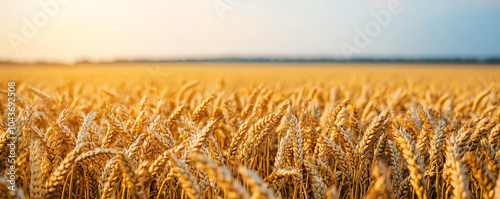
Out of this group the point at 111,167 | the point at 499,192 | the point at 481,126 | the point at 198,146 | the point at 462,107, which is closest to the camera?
the point at 499,192

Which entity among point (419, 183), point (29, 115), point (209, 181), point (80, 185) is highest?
point (29, 115)

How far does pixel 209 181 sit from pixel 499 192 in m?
1.08

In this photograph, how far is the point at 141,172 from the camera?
114 cm

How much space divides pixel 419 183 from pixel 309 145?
749 millimetres

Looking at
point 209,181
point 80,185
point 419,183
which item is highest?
point 419,183

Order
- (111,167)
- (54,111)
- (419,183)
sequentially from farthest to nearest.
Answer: (54,111) < (111,167) < (419,183)

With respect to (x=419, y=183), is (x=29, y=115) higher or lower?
higher

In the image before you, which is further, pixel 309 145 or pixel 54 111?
pixel 54 111

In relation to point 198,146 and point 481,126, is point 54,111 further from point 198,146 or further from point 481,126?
point 481,126

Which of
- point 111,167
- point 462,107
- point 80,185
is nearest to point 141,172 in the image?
point 111,167

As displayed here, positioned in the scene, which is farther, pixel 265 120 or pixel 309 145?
pixel 309 145

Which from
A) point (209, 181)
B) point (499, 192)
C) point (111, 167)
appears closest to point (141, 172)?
point (111, 167)

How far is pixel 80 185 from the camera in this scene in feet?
5.36

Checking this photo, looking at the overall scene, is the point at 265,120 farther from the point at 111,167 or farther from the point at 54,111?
the point at 54,111
